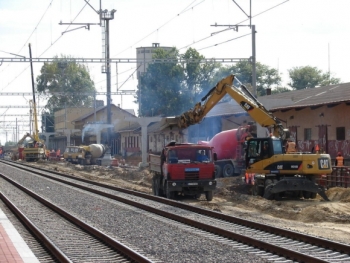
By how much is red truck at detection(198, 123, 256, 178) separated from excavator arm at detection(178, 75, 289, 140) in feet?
26.2

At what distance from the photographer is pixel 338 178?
29.5 metres

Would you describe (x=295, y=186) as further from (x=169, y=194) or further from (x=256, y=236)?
(x=256, y=236)

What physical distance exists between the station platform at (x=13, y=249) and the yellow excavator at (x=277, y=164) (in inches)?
491

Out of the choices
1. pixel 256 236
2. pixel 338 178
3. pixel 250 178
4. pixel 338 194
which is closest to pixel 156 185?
pixel 250 178

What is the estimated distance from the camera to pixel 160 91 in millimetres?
89750

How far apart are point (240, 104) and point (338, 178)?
18.5 feet

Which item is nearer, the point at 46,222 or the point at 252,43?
the point at 46,222

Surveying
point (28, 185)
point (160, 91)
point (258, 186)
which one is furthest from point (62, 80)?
point (258, 186)

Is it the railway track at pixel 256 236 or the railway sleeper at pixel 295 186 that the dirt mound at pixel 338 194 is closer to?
the railway sleeper at pixel 295 186

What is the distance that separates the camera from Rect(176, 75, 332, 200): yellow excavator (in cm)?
2547

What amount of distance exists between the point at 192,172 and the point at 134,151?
5736 cm

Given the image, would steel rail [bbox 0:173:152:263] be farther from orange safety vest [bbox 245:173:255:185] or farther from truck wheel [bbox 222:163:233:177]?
truck wheel [bbox 222:163:233:177]

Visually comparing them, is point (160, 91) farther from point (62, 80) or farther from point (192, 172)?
point (192, 172)

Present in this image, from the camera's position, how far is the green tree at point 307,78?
122 m
